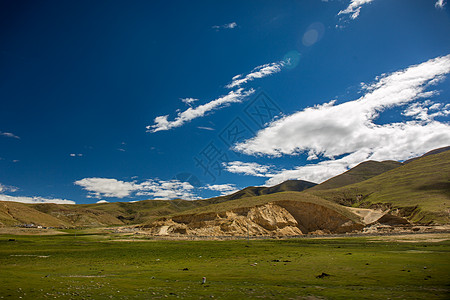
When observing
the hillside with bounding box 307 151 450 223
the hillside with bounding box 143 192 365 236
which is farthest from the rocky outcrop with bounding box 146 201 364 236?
the hillside with bounding box 307 151 450 223

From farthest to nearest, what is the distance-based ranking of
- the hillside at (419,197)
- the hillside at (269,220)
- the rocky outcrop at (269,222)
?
the hillside at (419,197)
the hillside at (269,220)
the rocky outcrop at (269,222)

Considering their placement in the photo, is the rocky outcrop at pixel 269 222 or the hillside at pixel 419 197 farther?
the hillside at pixel 419 197

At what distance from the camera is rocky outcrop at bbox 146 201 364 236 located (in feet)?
333

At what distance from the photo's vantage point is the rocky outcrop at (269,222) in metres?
102

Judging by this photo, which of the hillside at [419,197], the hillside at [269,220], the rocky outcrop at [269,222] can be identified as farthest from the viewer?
the hillside at [419,197]

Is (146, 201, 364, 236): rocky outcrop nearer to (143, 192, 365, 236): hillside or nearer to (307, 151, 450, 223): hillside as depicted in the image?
(143, 192, 365, 236): hillside

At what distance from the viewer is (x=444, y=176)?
556ft

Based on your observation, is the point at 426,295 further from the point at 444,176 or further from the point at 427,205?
the point at 444,176

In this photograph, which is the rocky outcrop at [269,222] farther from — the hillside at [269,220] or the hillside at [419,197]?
the hillside at [419,197]

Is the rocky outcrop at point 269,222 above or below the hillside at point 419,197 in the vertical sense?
below

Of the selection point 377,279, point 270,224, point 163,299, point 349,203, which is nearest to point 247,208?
point 270,224

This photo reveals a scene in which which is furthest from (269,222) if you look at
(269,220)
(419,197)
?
(419,197)

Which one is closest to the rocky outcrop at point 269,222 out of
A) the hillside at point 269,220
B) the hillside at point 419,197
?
the hillside at point 269,220

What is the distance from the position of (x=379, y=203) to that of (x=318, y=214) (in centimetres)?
7280
